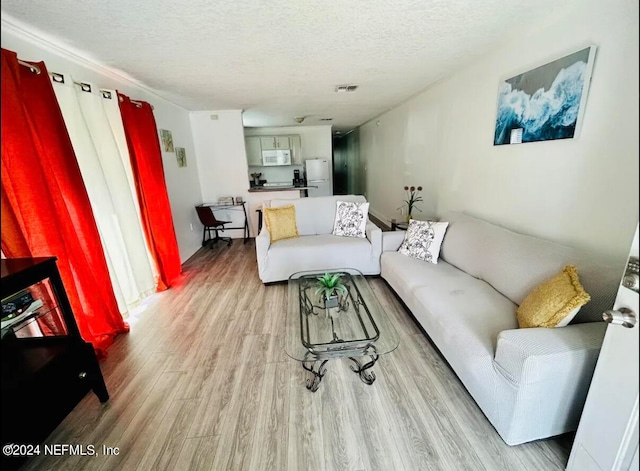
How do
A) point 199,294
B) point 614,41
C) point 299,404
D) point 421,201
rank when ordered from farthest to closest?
point 421,201, point 199,294, point 299,404, point 614,41

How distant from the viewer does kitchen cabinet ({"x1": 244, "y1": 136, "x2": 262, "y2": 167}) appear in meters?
6.81

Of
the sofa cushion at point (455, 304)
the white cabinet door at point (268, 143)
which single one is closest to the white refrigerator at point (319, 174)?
the white cabinet door at point (268, 143)

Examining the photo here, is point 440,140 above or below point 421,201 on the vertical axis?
above

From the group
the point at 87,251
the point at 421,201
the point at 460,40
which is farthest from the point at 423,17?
the point at 87,251

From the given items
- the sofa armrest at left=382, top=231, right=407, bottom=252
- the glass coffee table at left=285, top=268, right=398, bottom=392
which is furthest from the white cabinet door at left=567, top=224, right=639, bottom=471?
the sofa armrest at left=382, top=231, right=407, bottom=252

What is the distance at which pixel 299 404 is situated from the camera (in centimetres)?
154

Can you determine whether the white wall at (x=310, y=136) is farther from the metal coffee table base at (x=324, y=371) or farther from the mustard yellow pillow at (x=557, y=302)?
the mustard yellow pillow at (x=557, y=302)

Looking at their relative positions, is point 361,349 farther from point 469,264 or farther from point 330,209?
point 330,209

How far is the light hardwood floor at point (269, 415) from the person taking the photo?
1.26 m

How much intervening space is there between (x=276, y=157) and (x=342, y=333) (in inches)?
230

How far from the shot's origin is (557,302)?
1302 mm

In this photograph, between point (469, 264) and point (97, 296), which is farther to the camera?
point (469, 264)

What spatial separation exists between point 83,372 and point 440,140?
3.77m

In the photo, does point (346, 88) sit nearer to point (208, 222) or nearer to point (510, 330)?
point (208, 222)
